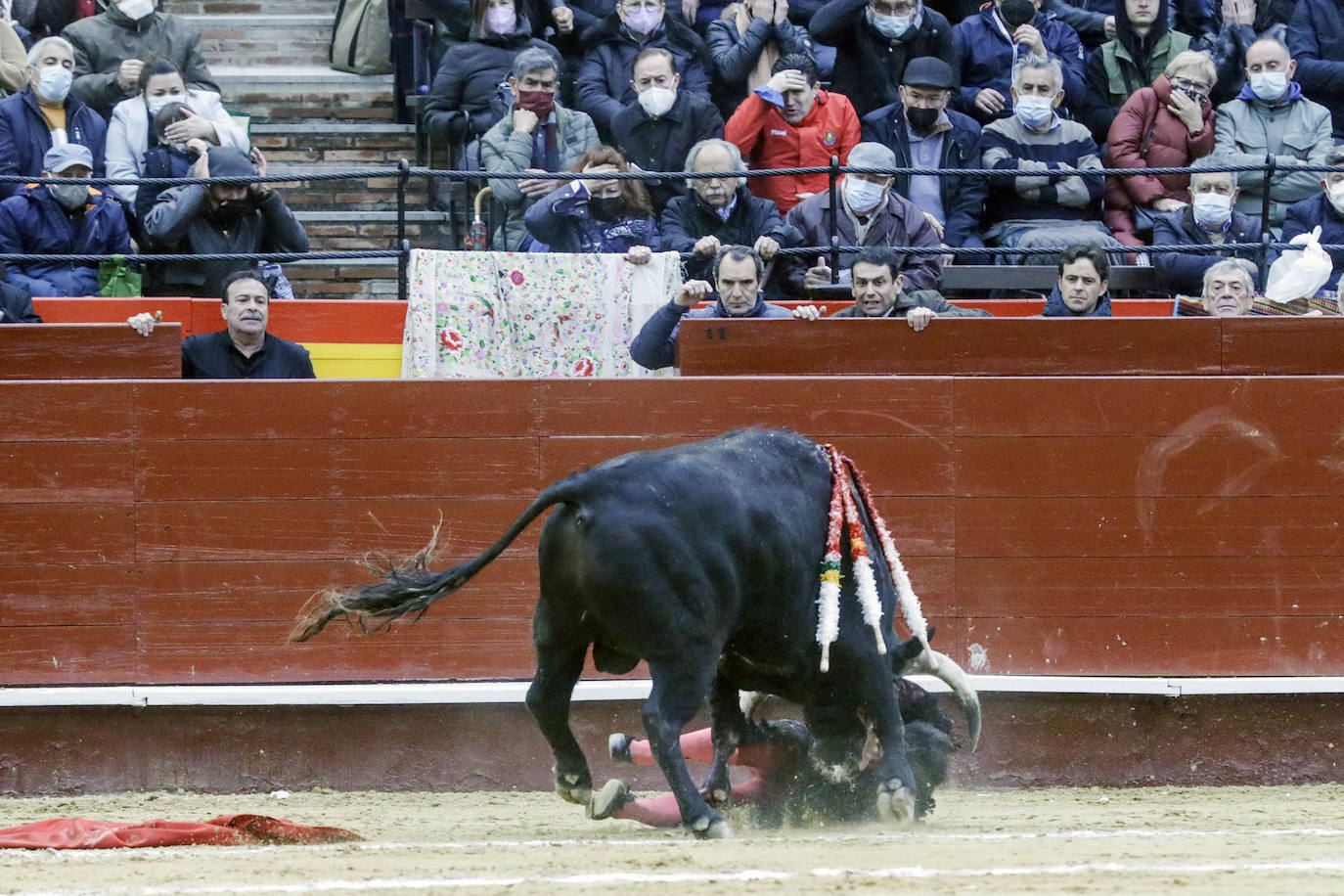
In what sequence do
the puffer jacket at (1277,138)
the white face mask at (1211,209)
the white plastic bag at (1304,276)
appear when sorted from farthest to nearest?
the puffer jacket at (1277,138), the white face mask at (1211,209), the white plastic bag at (1304,276)

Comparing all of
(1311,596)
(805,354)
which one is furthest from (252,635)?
(1311,596)

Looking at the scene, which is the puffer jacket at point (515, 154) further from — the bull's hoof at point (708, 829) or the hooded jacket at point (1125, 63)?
the bull's hoof at point (708, 829)

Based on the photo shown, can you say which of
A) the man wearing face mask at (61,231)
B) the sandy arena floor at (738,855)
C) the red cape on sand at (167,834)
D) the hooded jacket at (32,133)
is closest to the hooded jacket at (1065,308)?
the sandy arena floor at (738,855)

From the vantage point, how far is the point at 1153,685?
21.0 feet

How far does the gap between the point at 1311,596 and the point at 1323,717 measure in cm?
41

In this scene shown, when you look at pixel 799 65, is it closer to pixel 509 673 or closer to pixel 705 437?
pixel 705 437

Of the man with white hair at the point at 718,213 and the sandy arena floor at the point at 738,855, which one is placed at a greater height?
the man with white hair at the point at 718,213

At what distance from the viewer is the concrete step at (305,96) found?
10594 mm

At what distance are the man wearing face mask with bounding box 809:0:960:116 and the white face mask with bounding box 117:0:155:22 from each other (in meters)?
3.27

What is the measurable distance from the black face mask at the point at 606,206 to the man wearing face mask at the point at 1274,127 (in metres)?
3.01

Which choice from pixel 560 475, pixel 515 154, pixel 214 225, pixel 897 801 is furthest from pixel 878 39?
pixel 897 801

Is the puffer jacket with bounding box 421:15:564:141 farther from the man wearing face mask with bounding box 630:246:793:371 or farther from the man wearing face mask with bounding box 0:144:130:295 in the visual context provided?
the man wearing face mask with bounding box 630:246:793:371

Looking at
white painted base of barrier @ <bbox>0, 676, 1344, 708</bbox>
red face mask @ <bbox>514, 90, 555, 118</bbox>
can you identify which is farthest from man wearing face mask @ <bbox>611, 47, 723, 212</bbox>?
white painted base of barrier @ <bbox>0, 676, 1344, 708</bbox>

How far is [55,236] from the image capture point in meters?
7.70
